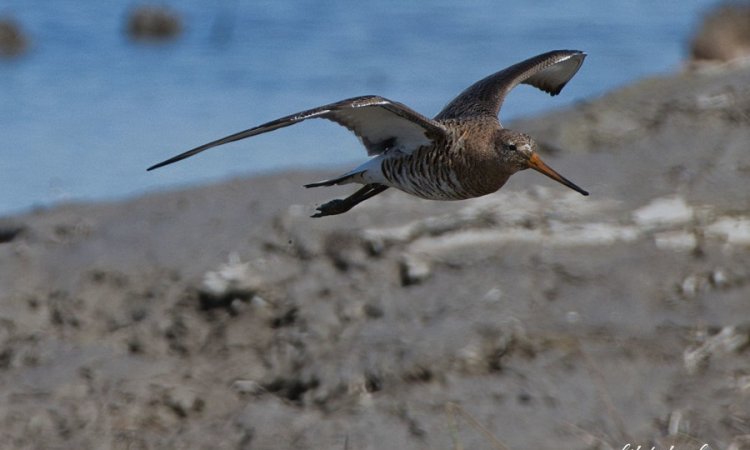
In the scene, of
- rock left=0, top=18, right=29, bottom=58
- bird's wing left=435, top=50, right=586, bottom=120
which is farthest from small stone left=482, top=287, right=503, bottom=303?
rock left=0, top=18, right=29, bottom=58

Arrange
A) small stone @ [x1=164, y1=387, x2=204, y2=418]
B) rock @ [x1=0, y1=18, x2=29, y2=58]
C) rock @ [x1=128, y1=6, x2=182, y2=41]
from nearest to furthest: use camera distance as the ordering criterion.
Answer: small stone @ [x1=164, y1=387, x2=204, y2=418] → rock @ [x1=0, y1=18, x2=29, y2=58] → rock @ [x1=128, y1=6, x2=182, y2=41]

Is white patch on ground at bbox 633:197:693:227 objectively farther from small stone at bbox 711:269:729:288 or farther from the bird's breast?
the bird's breast

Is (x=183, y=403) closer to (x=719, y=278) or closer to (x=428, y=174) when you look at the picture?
(x=428, y=174)

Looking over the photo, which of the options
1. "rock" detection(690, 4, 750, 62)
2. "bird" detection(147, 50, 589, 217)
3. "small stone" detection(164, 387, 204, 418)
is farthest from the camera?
"rock" detection(690, 4, 750, 62)


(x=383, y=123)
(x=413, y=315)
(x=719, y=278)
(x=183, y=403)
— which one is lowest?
(x=183, y=403)

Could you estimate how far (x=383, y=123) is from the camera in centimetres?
640

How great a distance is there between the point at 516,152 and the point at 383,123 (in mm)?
577

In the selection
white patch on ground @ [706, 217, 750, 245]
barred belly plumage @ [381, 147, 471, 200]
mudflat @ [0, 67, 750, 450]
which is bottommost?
mudflat @ [0, 67, 750, 450]

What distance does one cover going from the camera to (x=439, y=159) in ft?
21.0

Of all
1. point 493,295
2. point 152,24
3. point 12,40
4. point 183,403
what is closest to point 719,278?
point 493,295

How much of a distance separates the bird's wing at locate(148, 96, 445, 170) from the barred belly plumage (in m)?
0.06

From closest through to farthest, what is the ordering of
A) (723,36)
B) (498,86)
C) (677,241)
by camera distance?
(498,86)
(677,241)
(723,36)

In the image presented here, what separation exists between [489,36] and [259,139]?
619 cm

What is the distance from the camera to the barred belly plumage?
21.0ft
